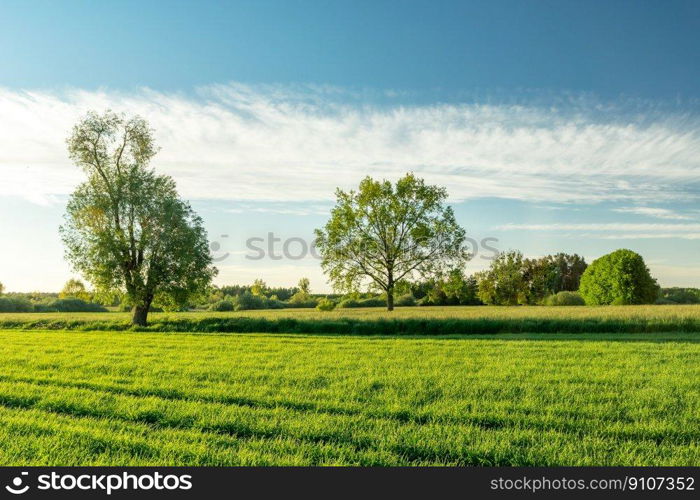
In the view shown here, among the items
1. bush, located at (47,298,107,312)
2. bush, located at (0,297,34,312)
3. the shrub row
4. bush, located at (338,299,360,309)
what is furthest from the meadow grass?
bush, located at (0,297,34,312)

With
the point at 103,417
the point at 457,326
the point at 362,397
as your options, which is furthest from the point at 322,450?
the point at 457,326

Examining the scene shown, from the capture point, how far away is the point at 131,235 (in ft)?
118

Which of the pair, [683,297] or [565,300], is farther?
[683,297]

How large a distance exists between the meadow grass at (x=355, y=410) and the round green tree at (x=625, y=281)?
173 ft

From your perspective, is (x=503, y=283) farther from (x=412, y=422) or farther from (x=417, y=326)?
(x=412, y=422)

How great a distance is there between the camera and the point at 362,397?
10.1 meters

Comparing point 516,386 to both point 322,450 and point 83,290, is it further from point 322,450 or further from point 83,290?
point 83,290

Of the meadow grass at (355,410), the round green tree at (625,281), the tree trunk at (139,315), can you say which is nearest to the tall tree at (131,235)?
the tree trunk at (139,315)

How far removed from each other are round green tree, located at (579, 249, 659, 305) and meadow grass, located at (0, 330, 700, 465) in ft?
173

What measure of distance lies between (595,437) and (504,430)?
4.24ft

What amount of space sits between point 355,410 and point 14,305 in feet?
245

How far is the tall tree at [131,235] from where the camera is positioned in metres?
35.0
